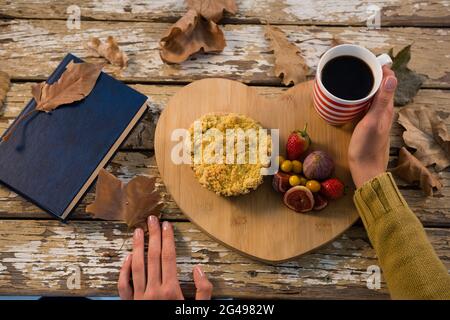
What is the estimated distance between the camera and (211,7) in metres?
1.51

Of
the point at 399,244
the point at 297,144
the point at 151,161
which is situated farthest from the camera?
the point at 151,161

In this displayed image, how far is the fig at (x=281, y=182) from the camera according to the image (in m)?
1.32

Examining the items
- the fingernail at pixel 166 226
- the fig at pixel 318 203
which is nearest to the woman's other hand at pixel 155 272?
the fingernail at pixel 166 226

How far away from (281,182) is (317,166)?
99 mm

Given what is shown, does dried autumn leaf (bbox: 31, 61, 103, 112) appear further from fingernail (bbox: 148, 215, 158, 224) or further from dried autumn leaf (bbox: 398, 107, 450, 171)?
dried autumn leaf (bbox: 398, 107, 450, 171)

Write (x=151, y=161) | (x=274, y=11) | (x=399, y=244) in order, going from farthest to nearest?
(x=274, y=11) < (x=151, y=161) < (x=399, y=244)

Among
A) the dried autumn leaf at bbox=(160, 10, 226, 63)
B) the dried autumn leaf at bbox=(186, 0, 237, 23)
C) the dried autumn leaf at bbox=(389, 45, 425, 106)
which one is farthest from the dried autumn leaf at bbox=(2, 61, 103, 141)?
the dried autumn leaf at bbox=(389, 45, 425, 106)

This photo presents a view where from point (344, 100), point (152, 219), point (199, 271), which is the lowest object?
point (199, 271)

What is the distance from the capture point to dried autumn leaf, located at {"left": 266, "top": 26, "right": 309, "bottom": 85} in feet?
4.87

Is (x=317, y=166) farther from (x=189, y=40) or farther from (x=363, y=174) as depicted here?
(x=189, y=40)

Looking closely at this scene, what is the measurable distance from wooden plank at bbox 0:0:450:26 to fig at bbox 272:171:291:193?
0.50 metres

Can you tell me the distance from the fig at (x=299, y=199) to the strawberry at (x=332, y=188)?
5 cm

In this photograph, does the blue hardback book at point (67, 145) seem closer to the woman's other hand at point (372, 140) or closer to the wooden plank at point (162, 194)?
the wooden plank at point (162, 194)

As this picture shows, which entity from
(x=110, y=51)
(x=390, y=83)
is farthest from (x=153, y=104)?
(x=390, y=83)
